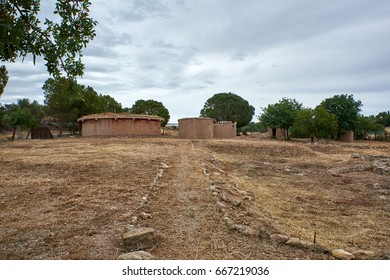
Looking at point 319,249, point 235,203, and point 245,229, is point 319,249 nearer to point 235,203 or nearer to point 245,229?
point 245,229

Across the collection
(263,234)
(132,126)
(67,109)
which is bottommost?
(263,234)

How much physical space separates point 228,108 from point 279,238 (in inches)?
1968

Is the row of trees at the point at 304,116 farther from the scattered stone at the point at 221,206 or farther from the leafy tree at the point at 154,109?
the scattered stone at the point at 221,206

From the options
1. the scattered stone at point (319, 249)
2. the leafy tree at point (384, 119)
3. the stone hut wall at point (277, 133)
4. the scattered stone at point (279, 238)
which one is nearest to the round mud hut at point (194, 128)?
the stone hut wall at point (277, 133)

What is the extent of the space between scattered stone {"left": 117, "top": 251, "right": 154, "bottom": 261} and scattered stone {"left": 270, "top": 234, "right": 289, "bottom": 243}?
2015 millimetres

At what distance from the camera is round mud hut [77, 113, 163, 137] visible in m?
27.5

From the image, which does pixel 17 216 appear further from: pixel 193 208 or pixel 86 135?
pixel 86 135

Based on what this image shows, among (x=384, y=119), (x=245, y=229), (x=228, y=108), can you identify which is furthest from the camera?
(x=384, y=119)

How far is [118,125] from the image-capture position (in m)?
27.6

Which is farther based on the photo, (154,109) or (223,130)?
(154,109)

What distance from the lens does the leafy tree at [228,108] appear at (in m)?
53.9

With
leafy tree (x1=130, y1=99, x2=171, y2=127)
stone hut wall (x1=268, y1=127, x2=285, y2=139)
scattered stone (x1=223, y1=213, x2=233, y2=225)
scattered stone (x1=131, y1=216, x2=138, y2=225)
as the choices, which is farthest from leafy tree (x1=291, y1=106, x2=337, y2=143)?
scattered stone (x1=131, y1=216, x2=138, y2=225)

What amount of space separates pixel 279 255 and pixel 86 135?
28.1 m

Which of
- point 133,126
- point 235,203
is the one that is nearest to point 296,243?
point 235,203
